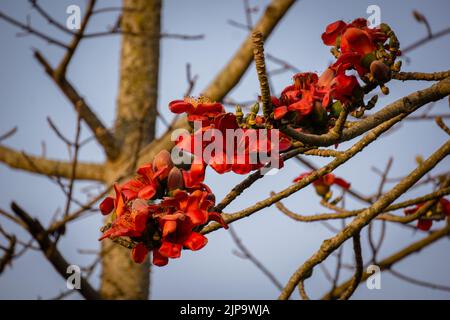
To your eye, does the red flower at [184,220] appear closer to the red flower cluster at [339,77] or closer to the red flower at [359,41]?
the red flower cluster at [339,77]

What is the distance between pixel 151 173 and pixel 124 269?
217 centimetres

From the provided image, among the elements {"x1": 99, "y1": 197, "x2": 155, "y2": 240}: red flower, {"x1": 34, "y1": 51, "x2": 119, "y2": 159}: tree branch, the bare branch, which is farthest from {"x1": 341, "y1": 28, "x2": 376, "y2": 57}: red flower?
the bare branch

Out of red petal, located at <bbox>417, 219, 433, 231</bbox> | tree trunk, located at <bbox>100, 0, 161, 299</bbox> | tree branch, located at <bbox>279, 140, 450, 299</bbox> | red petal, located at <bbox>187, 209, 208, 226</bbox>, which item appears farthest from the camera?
tree trunk, located at <bbox>100, 0, 161, 299</bbox>

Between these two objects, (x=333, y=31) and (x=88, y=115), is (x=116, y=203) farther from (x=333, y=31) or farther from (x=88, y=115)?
(x=88, y=115)

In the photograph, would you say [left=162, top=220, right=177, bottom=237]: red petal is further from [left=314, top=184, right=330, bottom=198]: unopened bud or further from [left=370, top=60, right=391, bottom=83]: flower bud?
[left=314, top=184, right=330, bottom=198]: unopened bud

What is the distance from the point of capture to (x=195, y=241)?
1097 mm

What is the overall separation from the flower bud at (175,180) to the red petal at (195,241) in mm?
98

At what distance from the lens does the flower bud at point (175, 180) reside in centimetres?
111

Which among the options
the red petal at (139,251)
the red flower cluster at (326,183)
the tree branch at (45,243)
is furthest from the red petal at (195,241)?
the red flower cluster at (326,183)

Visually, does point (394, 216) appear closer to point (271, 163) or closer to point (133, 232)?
point (271, 163)

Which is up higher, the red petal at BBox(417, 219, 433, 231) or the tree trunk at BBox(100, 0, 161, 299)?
the tree trunk at BBox(100, 0, 161, 299)

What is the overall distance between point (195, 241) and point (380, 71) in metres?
0.50

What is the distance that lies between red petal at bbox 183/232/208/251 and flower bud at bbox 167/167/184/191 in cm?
10

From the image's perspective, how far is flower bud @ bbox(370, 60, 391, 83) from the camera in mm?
1104
